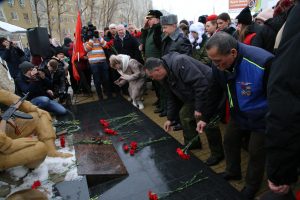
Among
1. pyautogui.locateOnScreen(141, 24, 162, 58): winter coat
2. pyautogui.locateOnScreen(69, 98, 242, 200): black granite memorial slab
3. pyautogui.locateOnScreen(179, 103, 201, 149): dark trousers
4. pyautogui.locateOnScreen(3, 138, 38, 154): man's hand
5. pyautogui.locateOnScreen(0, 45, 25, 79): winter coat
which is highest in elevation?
pyautogui.locateOnScreen(141, 24, 162, 58): winter coat

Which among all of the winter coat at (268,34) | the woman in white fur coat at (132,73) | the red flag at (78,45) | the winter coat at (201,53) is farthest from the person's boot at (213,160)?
the red flag at (78,45)

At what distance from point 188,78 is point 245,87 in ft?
3.51

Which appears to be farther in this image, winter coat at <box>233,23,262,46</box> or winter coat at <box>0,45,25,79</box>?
winter coat at <box>0,45,25,79</box>

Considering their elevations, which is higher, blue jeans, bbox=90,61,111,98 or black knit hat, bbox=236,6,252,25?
black knit hat, bbox=236,6,252,25

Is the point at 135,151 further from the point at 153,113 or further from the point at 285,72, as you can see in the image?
the point at 285,72

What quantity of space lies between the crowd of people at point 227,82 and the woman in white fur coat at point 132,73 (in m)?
0.03

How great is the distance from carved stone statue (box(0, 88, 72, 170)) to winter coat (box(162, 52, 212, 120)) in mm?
1875

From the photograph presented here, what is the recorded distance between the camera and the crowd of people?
1.29m

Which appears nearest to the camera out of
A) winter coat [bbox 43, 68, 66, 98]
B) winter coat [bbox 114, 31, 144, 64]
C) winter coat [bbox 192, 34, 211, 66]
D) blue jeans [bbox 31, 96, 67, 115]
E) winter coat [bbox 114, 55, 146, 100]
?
winter coat [bbox 192, 34, 211, 66]

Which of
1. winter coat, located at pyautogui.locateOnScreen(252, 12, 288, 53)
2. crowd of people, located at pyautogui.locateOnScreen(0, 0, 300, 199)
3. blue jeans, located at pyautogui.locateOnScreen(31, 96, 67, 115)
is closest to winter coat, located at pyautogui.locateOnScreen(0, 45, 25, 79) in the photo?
crowd of people, located at pyautogui.locateOnScreen(0, 0, 300, 199)

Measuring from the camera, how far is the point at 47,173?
342 centimetres

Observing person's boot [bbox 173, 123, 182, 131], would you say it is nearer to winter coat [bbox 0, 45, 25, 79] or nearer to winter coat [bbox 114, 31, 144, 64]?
winter coat [bbox 114, 31, 144, 64]

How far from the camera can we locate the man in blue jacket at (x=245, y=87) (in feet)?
7.72

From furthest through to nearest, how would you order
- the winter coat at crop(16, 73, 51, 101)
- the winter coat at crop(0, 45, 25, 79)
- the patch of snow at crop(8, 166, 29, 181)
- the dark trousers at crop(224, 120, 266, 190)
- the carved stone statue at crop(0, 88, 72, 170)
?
1. the winter coat at crop(0, 45, 25, 79)
2. the winter coat at crop(16, 73, 51, 101)
3. the patch of snow at crop(8, 166, 29, 181)
4. the carved stone statue at crop(0, 88, 72, 170)
5. the dark trousers at crop(224, 120, 266, 190)
